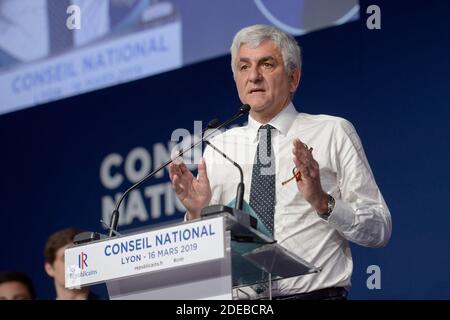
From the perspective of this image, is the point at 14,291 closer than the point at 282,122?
No

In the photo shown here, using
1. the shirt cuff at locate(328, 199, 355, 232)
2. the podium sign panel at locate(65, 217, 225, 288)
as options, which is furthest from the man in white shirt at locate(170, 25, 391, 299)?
the podium sign panel at locate(65, 217, 225, 288)

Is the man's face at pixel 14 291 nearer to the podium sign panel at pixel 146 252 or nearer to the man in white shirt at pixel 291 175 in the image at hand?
the man in white shirt at pixel 291 175

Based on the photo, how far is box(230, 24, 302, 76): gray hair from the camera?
3.57 m

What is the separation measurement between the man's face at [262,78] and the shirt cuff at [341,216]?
0.56m

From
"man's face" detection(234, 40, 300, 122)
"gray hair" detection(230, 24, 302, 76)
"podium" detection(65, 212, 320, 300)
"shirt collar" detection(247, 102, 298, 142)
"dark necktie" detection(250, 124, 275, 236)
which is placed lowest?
"podium" detection(65, 212, 320, 300)

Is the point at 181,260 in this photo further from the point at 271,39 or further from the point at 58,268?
the point at 58,268

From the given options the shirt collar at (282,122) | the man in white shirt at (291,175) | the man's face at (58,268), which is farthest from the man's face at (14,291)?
the shirt collar at (282,122)

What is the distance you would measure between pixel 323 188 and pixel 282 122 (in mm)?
323

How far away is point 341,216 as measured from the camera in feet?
10.3

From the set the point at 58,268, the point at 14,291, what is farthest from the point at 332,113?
the point at 14,291

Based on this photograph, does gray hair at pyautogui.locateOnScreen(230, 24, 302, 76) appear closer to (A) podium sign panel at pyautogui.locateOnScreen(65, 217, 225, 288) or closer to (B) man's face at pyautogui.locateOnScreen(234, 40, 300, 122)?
(B) man's face at pyautogui.locateOnScreen(234, 40, 300, 122)

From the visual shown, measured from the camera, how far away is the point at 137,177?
4.96 metres

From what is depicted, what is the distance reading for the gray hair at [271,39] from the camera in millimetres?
3570
